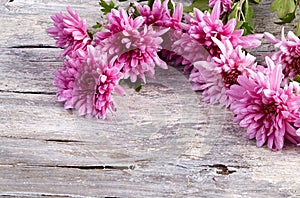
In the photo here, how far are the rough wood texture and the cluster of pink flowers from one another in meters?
0.03

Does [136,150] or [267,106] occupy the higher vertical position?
[267,106]

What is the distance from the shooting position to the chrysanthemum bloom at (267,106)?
4.07 feet

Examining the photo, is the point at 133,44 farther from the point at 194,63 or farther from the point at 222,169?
the point at 222,169

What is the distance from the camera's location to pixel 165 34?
1.42 metres

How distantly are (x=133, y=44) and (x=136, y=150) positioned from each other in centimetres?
20

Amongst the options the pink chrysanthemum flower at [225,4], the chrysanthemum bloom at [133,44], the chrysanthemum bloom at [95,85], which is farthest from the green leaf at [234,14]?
the chrysanthemum bloom at [95,85]

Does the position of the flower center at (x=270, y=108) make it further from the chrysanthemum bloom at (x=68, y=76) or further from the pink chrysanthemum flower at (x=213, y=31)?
the chrysanthemum bloom at (x=68, y=76)

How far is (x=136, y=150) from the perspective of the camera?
130cm

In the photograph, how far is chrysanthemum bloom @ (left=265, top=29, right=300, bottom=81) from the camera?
1.33 m

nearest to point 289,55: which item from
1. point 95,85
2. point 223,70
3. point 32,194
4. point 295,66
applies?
point 295,66

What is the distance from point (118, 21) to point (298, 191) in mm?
455

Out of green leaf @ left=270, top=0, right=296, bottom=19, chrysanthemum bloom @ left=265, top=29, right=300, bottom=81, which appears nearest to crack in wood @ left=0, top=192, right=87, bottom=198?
chrysanthemum bloom @ left=265, top=29, right=300, bottom=81

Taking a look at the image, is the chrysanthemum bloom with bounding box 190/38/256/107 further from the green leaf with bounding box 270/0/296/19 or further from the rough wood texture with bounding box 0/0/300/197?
the green leaf with bounding box 270/0/296/19

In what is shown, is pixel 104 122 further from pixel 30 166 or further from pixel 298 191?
pixel 298 191
